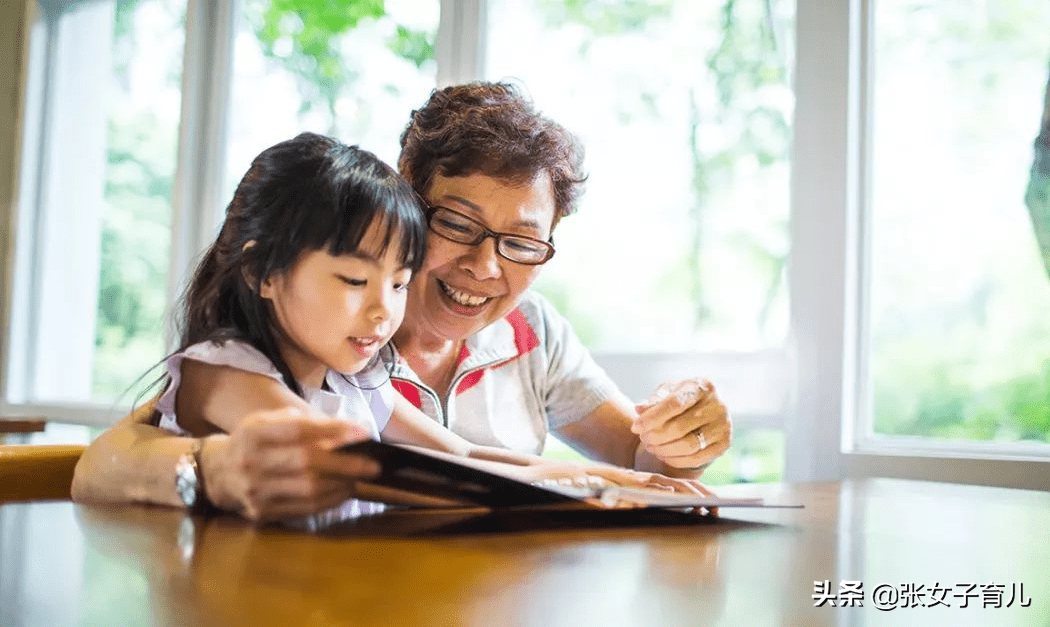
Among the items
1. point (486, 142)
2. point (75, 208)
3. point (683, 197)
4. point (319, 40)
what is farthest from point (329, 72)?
point (486, 142)

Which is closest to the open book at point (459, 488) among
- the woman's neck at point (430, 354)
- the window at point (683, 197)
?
the woman's neck at point (430, 354)

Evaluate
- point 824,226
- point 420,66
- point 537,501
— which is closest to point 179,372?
point 537,501

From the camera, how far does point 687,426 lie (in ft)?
4.41

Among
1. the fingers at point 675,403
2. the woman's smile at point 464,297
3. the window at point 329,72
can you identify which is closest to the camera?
the fingers at point 675,403

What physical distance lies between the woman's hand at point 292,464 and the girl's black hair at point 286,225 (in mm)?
302

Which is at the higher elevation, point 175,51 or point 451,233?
point 175,51

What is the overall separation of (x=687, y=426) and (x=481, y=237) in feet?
1.21

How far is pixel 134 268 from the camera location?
4020 millimetres

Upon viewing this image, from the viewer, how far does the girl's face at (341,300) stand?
97cm

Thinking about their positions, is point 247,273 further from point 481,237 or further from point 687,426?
point 687,426

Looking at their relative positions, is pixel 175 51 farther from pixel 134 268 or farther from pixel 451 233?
pixel 451 233

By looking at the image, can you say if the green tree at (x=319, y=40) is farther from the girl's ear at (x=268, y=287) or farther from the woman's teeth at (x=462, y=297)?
the girl's ear at (x=268, y=287)

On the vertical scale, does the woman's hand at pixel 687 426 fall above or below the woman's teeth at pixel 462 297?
below

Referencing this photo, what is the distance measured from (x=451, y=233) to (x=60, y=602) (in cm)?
99
